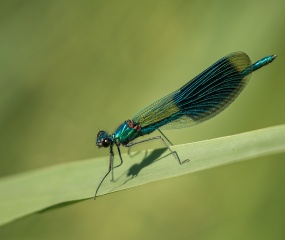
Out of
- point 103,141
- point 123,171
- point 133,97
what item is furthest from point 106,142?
point 133,97

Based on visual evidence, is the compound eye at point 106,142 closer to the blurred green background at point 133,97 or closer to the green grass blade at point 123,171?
the green grass blade at point 123,171

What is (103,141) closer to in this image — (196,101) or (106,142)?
(106,142)

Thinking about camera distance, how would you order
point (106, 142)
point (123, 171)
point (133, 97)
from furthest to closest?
point (133, 97)
point (106, 142)
point (123, 171)

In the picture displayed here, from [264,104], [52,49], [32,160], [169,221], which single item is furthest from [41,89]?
[264,104]

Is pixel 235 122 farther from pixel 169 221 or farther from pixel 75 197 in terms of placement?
pixel 75 197

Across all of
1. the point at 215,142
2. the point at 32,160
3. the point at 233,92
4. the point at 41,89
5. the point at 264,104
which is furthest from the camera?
the point at 41,89

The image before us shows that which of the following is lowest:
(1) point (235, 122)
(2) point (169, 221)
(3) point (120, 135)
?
(2) point (169, 221)
